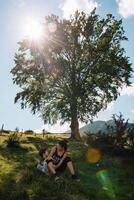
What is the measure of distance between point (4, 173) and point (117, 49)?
3101 cm

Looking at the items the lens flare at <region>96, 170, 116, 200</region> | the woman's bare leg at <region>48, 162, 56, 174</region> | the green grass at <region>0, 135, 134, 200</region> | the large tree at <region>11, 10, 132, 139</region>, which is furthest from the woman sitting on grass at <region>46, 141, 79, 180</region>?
the large tree at <region>11, 10, 132, 139</region>

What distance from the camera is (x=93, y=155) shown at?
63.7 ft

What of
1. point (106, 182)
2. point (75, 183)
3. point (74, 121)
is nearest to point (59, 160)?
point (75, 183)

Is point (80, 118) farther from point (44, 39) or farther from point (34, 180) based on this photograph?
point (34, 180)

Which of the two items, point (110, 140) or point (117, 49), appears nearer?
point (110, 140)

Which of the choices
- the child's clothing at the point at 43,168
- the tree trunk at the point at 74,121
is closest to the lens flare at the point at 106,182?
the child's clothing at the point at 43,168

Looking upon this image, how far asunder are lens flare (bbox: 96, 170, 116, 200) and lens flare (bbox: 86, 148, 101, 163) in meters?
2.45

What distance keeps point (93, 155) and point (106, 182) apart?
249 inches

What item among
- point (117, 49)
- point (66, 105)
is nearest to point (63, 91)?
point (66, 105)

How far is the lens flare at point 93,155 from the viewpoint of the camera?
1797 centimetres

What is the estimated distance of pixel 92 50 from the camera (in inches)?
1626

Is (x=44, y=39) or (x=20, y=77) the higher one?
(x=44, y=39)

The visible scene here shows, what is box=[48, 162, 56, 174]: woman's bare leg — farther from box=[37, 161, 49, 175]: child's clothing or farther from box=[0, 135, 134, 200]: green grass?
box=[0, 135, 134, 200]: green grass

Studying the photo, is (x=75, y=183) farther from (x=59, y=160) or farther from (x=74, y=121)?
(x=74, y=121)
